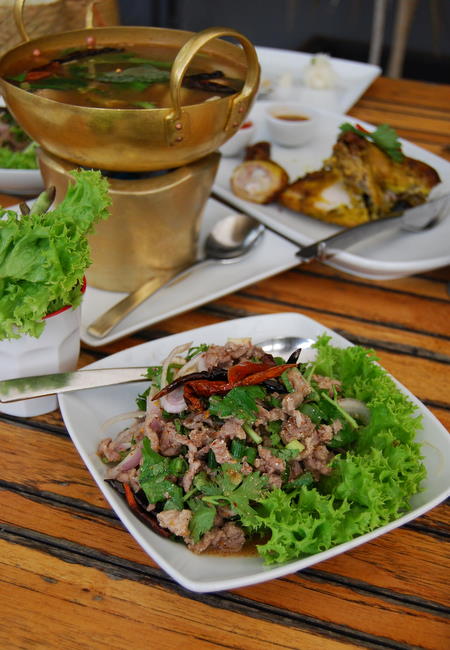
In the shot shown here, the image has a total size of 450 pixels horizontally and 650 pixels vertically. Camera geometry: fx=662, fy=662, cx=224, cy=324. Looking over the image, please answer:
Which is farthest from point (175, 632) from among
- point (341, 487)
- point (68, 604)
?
point (341, 487)

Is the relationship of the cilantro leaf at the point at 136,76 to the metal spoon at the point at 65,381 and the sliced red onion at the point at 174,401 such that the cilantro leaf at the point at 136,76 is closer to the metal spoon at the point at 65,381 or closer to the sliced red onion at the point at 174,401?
the metal spoon at the point at 65,381

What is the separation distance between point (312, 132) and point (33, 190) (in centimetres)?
122

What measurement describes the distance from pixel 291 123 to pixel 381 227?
0.81 m

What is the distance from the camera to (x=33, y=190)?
2494 mm

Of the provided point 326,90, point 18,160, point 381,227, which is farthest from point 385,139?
point 18,160

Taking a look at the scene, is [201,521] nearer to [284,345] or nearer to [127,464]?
[127,464]

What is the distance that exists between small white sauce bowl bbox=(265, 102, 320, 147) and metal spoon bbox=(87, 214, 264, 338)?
0.69 metres

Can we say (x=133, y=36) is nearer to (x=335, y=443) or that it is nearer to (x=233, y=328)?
(x=233, y=328)

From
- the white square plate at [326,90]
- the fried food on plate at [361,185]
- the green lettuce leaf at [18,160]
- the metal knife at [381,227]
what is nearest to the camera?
the metal knife at [381,227]

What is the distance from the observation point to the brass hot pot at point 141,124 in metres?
1.63

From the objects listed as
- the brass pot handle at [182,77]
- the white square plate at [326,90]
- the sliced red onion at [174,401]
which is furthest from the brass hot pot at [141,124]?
the white square plate at [326,90]

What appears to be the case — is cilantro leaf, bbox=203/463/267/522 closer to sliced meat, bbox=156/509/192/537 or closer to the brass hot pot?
sliced meat, bbox=156/509/192/537

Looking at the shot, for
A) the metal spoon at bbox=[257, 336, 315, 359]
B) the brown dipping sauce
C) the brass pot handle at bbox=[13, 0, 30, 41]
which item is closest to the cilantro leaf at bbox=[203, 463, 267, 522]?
the metal spoon at bbox=[257, 336, 315, 359]

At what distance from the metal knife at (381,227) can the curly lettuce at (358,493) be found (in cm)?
68
